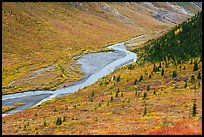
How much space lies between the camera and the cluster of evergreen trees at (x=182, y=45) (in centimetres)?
7121

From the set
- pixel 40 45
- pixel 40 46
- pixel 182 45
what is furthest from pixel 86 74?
pixel 40 45

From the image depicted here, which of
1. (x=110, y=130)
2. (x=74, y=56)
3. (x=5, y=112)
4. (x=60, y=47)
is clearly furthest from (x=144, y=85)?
(x=60, y=47)

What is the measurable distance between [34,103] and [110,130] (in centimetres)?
3834

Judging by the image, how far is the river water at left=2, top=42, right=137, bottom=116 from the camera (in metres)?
69.3

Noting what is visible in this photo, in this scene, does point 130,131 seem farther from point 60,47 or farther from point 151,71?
point 60,47

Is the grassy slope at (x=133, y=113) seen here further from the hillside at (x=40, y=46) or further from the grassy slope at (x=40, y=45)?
the hillside at (x=40, y=46)

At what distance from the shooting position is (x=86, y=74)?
3723 inches

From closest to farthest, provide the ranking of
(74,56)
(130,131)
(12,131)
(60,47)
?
(130,131) → (12,131) → (74,56) → (60,47)

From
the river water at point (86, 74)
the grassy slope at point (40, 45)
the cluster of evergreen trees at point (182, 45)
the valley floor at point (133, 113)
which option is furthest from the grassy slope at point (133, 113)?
the grassy slope at point (40, 45)

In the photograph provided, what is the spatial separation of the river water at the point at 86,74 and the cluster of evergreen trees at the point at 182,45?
1731 cm

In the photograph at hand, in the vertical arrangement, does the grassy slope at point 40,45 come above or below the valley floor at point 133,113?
above

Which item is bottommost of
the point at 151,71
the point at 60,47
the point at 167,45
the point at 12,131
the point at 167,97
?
the point at 12,131

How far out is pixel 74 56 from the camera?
127 meters

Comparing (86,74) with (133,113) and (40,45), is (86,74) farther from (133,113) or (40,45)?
(40,45)
